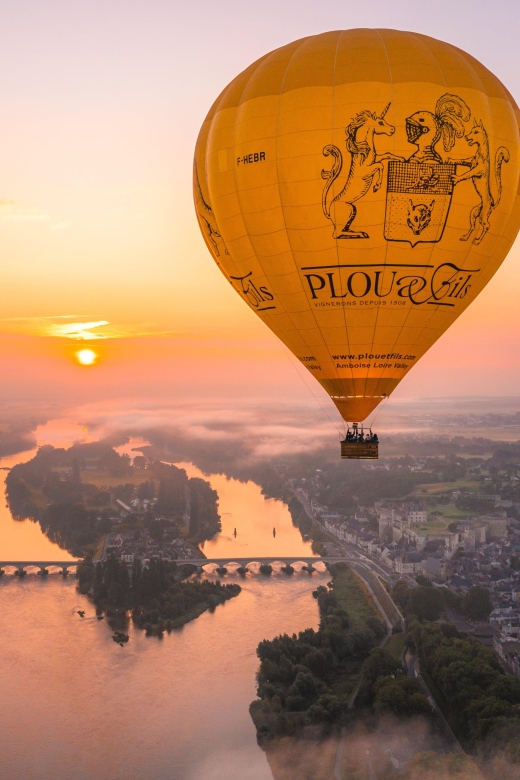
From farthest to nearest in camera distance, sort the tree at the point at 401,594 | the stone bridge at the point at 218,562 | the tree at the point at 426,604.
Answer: the stone bridge at the point at 218,562 < the tree at the point at 401,594 < the tree at the point at 426,604

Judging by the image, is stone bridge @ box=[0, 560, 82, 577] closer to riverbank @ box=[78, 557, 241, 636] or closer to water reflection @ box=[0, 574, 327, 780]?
riverbank @ box=[78, 557, 241, 636]

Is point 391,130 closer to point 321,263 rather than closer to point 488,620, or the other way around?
point 321,263

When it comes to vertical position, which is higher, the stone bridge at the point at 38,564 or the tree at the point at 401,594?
the stone bridge at the point at 38,564

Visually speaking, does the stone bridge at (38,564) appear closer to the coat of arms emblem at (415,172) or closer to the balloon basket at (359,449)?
the balloon basket at (359,449)

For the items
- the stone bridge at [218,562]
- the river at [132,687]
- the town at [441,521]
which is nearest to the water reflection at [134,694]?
the river at [132,687]

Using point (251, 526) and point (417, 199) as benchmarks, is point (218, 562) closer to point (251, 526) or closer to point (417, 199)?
point (251, 526)

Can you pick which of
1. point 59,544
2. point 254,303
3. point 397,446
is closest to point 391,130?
point 254,303

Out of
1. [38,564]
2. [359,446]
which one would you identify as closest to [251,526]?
[38,564]
